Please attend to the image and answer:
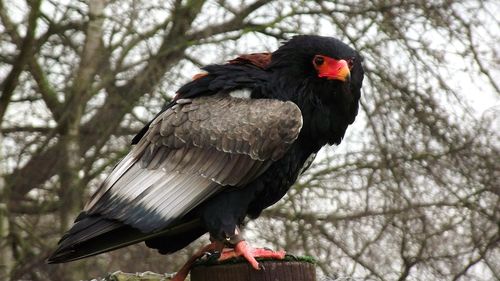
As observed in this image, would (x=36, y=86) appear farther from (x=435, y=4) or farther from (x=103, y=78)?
(x=435, y=4)

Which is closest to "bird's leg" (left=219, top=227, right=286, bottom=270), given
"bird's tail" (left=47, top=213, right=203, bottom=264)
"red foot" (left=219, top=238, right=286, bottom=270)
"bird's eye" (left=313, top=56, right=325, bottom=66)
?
"red foot" (left=219, top=238, right=286, bottom=270)

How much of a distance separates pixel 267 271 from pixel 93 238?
942mm

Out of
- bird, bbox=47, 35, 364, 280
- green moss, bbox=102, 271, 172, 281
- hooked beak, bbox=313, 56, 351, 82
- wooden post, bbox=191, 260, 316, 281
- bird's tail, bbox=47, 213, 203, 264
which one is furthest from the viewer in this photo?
green moss, bbox=102, 271, 172, 281

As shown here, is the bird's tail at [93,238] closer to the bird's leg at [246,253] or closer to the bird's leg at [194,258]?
the bird's leg at [194,258]

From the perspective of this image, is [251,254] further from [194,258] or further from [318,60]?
[318,60]

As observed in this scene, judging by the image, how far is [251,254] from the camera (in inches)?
225

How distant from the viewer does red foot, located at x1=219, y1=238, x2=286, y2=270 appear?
5663mm

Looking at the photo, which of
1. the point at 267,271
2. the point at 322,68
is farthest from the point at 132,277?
the point at 322,68

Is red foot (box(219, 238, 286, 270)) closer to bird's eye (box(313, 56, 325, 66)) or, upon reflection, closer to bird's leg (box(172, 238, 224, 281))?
bird's leg (box(172, 238, 224, 281))

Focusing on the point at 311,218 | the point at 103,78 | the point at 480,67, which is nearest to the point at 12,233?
the point at 103,78

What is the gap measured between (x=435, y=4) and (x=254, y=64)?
5.36 m

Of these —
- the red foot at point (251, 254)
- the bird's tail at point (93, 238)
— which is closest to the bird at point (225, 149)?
the bird's tail at point (93, 238)

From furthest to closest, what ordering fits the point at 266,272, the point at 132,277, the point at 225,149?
the point at 132,277 → the point at 225,149 → the point at 266,272

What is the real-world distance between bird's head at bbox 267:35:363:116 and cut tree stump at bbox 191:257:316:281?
3.55 feet
